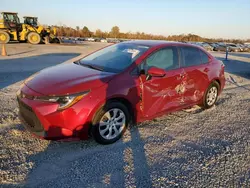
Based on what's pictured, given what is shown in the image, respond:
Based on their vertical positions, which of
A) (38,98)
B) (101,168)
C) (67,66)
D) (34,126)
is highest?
(67,66)

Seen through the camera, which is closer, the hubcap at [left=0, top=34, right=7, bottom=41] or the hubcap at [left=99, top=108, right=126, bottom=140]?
the hubcap at [left=99, top=108, right=126, bottom=140]

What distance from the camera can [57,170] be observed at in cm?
291

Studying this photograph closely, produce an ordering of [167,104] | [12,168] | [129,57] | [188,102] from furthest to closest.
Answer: [188,102], [167,104], [129,57], [12,168]

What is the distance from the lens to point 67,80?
11.3 feet

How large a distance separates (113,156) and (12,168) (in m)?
1.33

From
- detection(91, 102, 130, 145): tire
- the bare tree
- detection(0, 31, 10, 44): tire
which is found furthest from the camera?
the bare tree

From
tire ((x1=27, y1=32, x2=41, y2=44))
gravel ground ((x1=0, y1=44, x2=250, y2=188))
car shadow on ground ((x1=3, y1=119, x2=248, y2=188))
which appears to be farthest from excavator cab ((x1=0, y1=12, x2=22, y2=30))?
car shadow on ground ((x1=3, y1=119, x2=248, y2=188))

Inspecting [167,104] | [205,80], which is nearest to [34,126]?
[167,104]

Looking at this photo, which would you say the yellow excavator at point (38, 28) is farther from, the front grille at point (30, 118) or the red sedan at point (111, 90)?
the front grille at point (30, 118)

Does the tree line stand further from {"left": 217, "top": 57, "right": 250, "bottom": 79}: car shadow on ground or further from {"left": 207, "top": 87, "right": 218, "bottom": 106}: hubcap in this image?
{"left": 207, "top": 87, "right": 218, "bottom": 106}: hubcap

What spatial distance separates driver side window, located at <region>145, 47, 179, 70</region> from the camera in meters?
4.07

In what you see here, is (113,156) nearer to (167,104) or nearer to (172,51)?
(167,104)

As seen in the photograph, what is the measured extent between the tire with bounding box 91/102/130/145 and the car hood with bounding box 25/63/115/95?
411mm

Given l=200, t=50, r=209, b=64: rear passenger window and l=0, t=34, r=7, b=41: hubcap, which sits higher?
l=0, t=34, r=7, b=41: hubcap
